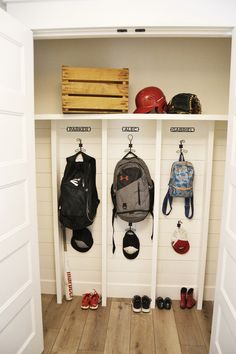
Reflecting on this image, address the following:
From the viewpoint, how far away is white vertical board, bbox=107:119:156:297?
2.36m

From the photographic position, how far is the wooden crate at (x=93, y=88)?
6.30 ft

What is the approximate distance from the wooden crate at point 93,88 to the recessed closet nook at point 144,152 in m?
0.14

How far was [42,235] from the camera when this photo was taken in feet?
8.46

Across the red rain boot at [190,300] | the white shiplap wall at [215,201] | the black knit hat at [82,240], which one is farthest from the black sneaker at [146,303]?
the black knit hat at [82,240]

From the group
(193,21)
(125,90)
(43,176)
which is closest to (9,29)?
(125,90)

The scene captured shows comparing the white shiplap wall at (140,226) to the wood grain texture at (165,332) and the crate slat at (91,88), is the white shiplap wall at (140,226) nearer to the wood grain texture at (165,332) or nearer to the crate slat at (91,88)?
the wood grain texture at (165,332)

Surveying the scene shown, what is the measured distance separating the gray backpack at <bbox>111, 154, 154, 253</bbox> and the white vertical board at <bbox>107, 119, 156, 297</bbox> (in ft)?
0.39

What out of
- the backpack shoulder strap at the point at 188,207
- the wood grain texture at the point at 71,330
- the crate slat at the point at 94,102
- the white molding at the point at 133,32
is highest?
the white molding at the point at 133,32

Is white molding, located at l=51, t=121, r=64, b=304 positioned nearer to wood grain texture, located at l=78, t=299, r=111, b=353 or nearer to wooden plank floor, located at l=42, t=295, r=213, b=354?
wooden plank floor, located at l=42, t=295, r=213, b=354

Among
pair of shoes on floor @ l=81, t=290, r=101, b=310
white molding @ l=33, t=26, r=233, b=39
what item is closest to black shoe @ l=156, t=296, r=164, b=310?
pair of shoes on floor @ l=81, t=290, r=101, b=310

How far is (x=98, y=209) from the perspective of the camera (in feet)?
8.13

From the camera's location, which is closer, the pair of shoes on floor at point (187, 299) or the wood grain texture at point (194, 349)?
the wood grain texture at point (194, 349)

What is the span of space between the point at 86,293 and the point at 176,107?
6.52 ft

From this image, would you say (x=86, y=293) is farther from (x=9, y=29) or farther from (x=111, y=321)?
(x=9, y=29)
